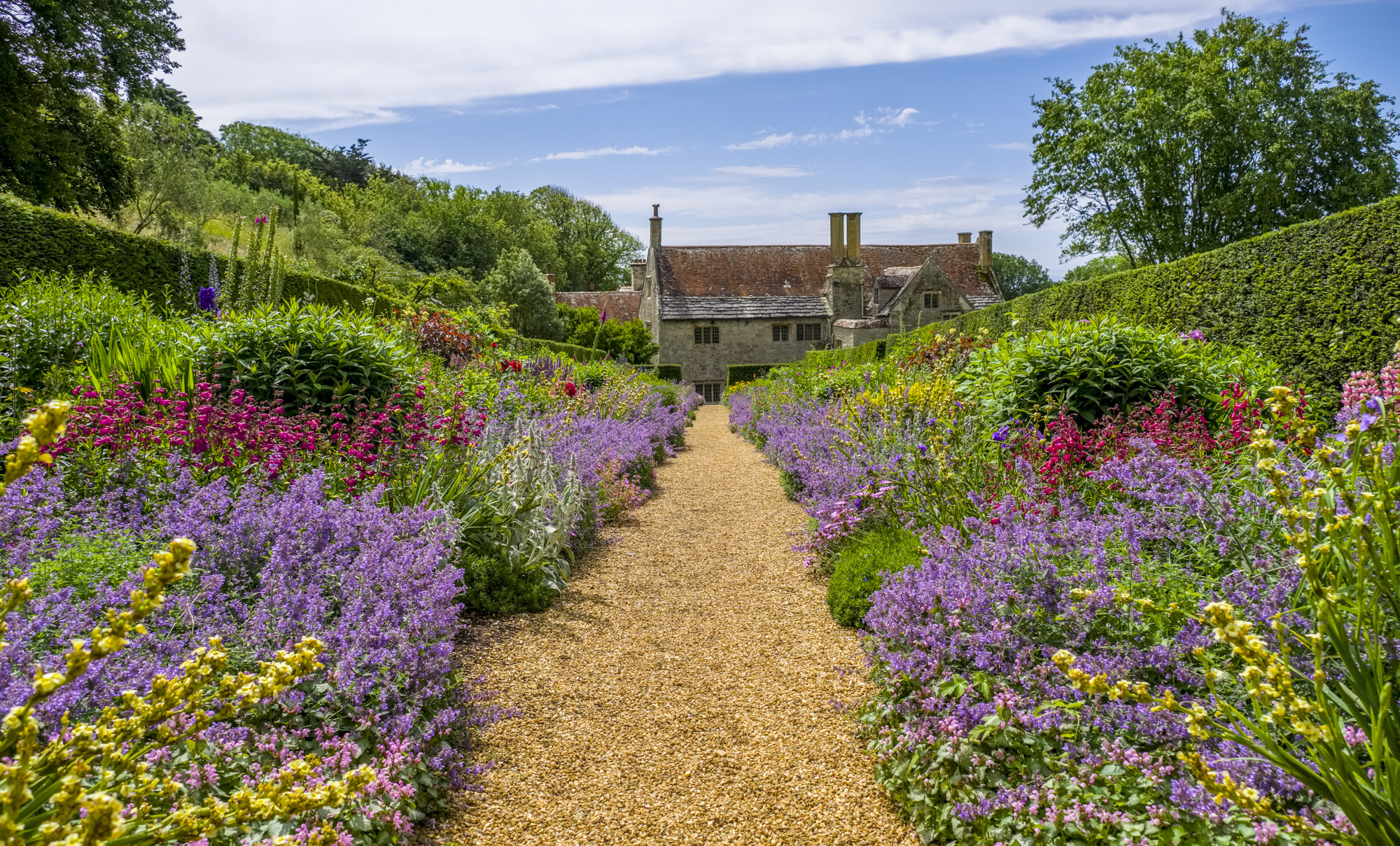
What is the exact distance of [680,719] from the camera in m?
3.69

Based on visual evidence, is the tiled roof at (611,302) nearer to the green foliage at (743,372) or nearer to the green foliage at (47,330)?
the green foliage at (743,372)

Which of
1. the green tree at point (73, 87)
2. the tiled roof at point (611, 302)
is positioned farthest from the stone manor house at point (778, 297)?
the green tree at point (73, 87)

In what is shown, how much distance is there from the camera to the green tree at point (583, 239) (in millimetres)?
61281

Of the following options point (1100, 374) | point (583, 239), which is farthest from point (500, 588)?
point (583, 239)

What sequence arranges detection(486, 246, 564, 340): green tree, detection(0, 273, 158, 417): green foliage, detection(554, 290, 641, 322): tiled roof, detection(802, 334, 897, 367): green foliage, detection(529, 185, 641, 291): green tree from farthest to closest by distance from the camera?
detection(529, 185, 641, 291): green tree
detection(554, 290, 641, 322): tiled roof
detection(486, 246, 564, 340): green tree
detection(802, 334, 897, 367): green foliage
detection(0, 273, 158, 417): green foliage

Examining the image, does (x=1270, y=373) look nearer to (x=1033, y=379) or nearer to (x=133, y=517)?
(x=1033, y=379)

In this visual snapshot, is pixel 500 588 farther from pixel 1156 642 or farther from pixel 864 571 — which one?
pixel 1156 642

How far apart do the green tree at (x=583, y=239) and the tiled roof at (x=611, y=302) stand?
48.9 ft

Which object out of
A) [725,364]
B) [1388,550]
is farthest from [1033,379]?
[725,364]

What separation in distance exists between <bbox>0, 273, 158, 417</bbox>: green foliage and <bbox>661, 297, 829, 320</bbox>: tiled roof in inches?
1169

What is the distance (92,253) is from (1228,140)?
28005 mm

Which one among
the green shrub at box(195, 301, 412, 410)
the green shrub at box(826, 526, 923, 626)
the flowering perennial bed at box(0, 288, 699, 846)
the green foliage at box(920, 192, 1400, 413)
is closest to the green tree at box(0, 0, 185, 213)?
the green shrub at box(195, 301, 412, 410)

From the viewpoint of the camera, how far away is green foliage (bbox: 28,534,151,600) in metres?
2.84

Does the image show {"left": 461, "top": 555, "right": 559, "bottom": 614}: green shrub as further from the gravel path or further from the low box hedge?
the low box hedge
